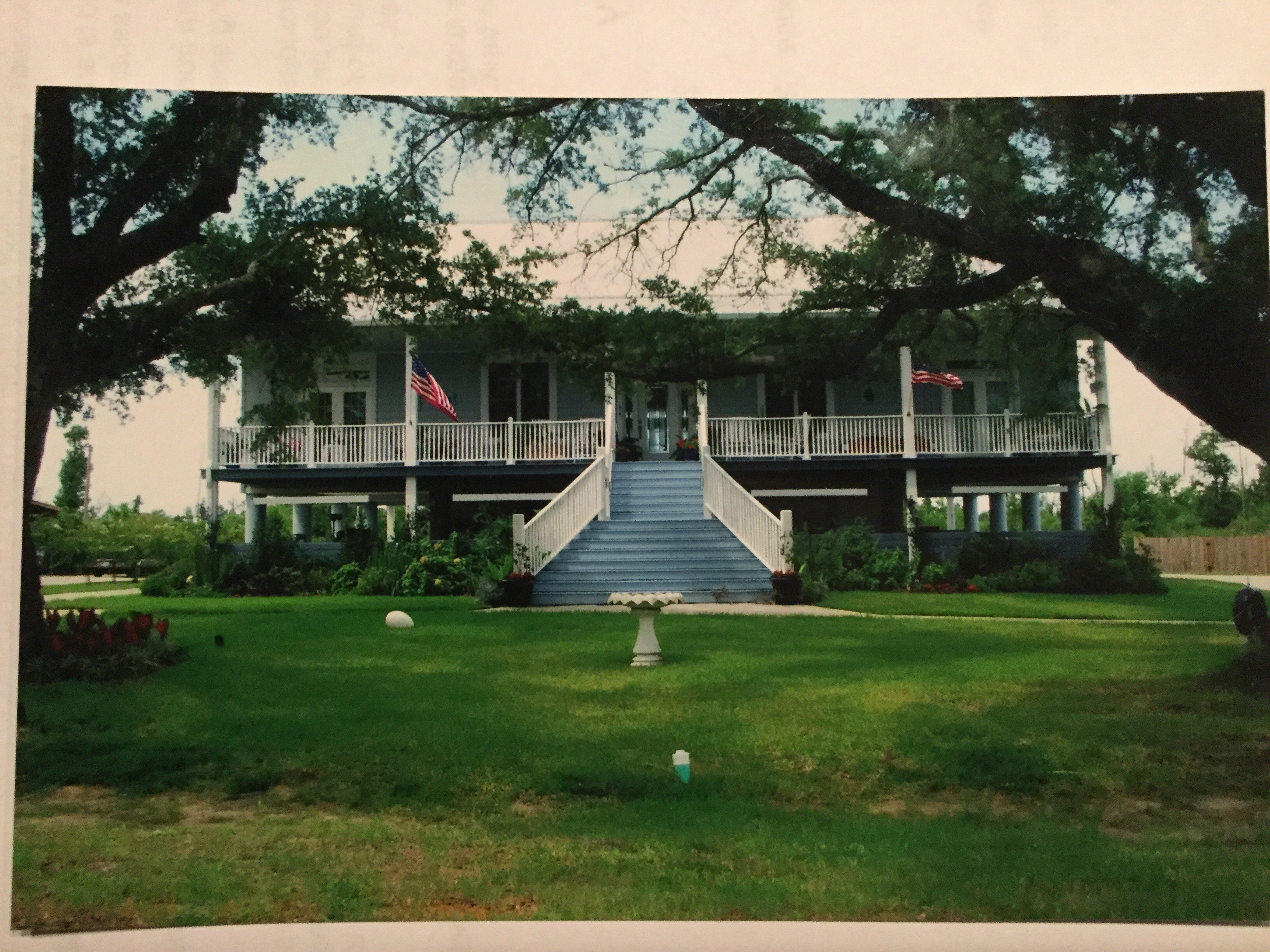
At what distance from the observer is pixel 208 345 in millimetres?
6441

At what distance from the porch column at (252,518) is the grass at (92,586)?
0.76 m

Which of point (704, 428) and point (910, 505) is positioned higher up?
point (704, 428)

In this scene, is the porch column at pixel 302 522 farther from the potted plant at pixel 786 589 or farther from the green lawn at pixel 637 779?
the potted plant at pixel 786 589

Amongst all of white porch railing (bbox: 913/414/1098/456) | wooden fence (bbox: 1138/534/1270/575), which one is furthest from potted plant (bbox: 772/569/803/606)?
wooden fence (bbox: 1138/534/1270/575)

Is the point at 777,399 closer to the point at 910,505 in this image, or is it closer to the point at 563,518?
the point at 910,505

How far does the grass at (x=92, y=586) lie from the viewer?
18.9ft

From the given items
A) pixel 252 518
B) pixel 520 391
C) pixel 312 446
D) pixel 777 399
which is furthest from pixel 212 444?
pixel 777 399

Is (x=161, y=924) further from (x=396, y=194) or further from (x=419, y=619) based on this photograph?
(x=396, y=194)

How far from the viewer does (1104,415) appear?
6574 millimetres

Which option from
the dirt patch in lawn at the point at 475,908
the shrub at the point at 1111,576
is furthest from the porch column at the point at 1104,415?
the dirt patch in lawn at the point at 475,908

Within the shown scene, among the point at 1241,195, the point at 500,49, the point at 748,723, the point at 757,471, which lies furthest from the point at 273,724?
the point at 1241,195

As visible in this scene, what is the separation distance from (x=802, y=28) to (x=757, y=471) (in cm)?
412

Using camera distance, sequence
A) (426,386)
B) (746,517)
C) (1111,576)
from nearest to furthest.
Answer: (1111,576), (426,386), (746,517)

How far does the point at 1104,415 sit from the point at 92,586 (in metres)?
6.15
